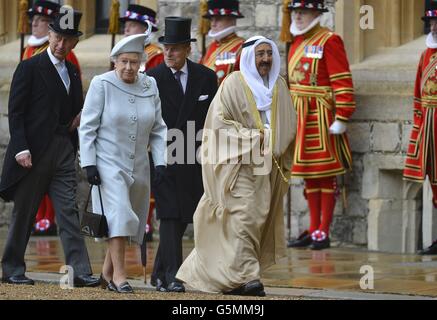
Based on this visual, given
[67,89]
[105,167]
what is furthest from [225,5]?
[105,167]

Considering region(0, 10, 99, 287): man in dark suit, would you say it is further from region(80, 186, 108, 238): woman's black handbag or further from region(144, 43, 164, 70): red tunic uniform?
region(144, 43, 164, 70): red tunic uniform

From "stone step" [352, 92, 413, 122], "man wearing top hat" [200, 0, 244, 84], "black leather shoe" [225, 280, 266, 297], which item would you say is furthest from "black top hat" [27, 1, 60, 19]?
"black leather shoe" [225, 280, 266, 297]

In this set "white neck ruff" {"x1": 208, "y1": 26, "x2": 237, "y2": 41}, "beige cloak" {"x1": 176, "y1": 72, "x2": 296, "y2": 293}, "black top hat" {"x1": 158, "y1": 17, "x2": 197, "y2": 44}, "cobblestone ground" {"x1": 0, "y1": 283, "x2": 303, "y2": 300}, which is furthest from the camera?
"white neck ruff" {"x1": 208, "y1": 26, "x2": 237, "y2": 41}

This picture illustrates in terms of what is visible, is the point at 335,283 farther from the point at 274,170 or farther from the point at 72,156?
the point at 72,156

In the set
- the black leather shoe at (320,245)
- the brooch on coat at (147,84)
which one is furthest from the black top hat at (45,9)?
the brooch on coat at (147,84)

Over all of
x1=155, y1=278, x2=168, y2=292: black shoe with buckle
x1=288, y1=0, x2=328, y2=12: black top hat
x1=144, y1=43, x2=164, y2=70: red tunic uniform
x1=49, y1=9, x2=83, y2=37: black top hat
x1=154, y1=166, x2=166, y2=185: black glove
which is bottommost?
x1=155, y1=278, x2=168, y2=292: black shoe with buckle

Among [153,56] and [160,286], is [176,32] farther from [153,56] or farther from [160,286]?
[153,56]

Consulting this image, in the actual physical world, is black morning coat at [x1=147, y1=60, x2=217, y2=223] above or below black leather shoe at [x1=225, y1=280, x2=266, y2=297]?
above

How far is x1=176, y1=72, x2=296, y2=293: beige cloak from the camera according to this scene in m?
10.5

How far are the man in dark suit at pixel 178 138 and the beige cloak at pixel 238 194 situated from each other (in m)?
0.15

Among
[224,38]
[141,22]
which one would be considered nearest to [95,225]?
[141,22]

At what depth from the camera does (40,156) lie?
11.0m

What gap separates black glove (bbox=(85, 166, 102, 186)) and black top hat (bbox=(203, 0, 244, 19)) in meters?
4.85

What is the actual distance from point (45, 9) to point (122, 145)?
5825 mm
